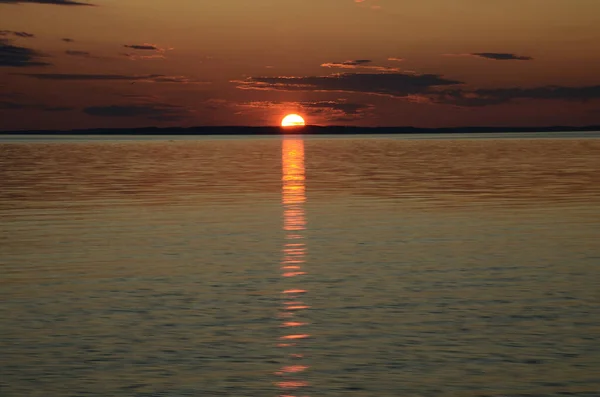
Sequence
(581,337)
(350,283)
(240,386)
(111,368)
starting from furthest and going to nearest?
(350,283), (581,337), (111,368), (240,386)

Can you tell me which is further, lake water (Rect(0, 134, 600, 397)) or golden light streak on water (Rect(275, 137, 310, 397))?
golden light streak on water (Rect(275, 137, 310, 397))

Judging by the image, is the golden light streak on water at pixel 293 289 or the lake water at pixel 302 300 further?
the golden light streak on water at pixel 293 289

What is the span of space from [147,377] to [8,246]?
12.6 meters

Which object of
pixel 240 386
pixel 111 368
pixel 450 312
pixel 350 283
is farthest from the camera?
pixel 350 283

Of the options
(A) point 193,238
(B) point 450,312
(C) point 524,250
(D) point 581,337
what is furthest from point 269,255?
(D) point 581,337

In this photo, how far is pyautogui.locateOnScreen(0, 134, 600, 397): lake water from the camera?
11.7 m

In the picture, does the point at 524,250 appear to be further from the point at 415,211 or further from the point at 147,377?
the point at 147,377

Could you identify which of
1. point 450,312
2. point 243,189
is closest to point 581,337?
point 450,312

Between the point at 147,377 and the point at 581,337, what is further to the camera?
the point at 581,337

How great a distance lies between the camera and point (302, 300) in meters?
16.3

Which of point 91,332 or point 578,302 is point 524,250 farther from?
point 91,332

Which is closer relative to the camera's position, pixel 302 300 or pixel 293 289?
pixel 302 300

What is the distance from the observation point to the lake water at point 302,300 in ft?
38.4

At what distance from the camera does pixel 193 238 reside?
24.7 metres
